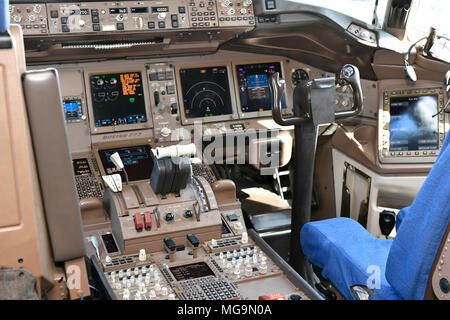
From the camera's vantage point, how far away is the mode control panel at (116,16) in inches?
112

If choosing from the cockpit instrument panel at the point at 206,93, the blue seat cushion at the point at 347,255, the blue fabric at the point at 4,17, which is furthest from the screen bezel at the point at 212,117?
the blue fabric at the point at 4,17

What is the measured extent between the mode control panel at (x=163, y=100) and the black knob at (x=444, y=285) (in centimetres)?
211

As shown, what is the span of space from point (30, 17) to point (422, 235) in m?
2.26

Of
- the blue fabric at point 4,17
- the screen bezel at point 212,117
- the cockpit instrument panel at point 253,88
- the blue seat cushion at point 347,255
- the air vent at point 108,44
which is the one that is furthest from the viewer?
the cockpit instrument panel at point 253,88

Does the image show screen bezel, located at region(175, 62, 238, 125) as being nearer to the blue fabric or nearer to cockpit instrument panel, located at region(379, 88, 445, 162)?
cockpit instrument panel, located at region(379, 88, 445, 162)

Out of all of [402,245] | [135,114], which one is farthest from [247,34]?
[402,245]

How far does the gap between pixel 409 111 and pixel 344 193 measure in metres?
0.69

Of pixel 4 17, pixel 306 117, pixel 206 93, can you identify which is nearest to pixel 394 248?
pixel 306 117

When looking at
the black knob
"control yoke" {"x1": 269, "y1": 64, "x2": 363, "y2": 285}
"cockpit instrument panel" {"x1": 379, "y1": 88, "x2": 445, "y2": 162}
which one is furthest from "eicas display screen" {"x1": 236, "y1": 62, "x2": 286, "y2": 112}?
the black knob

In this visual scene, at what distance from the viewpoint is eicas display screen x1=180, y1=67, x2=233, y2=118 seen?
3457mm

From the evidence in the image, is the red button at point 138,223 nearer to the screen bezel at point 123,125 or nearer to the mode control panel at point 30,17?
the screen bezel at point 123,125

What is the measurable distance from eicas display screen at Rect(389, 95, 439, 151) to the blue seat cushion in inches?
46.4
